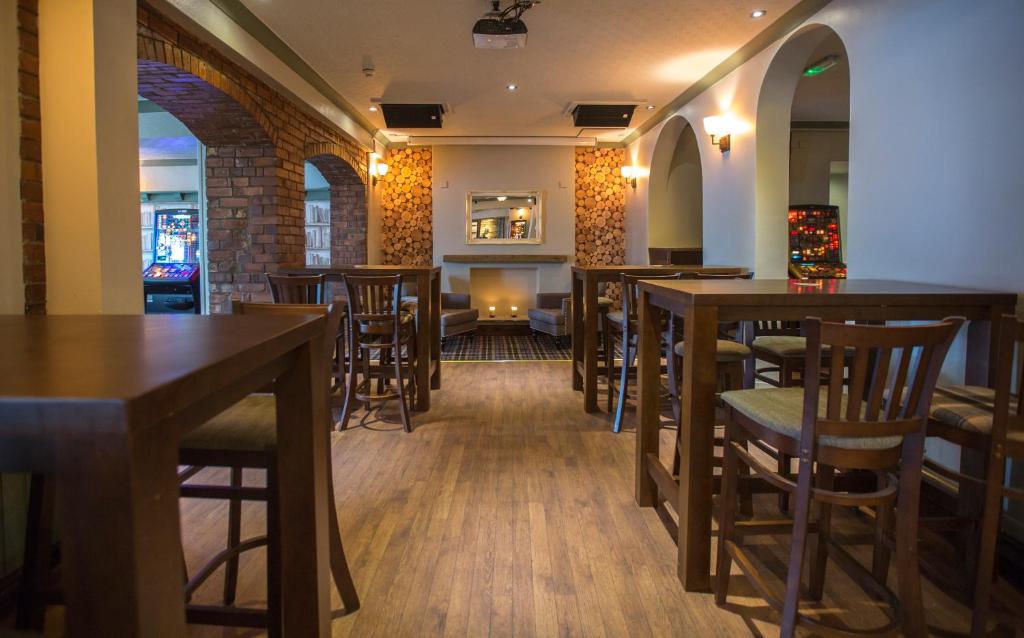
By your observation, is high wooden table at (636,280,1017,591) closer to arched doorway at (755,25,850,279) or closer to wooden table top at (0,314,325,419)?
wooden table top at (0,314,325,419)

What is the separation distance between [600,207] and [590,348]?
4.85m

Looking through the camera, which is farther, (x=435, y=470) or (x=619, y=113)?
(x=619, y=113)

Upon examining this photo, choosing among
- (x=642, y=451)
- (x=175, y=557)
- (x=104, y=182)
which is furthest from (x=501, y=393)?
(x=175, y=557)

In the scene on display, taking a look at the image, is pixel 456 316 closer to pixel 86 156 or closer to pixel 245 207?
pixel 245 207

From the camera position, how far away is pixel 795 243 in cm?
561

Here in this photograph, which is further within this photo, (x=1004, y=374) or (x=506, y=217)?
(x=506, y=217)

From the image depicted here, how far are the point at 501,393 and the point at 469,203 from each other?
4.35m

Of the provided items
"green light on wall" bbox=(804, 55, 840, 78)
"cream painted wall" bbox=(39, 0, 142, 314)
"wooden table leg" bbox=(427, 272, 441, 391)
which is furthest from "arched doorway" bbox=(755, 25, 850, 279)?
"cream painted wall" bbox=(39, 0, 142, 314)

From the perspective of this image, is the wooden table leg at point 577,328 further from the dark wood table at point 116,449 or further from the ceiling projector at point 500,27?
the dark wood table at point 116,449

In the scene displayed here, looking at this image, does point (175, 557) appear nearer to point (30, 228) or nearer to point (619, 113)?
point (30, 228)

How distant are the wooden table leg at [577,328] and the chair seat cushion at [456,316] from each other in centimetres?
224

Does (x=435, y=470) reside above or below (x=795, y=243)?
below

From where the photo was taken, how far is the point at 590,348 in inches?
161

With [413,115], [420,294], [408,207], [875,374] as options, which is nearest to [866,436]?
[875,374]
